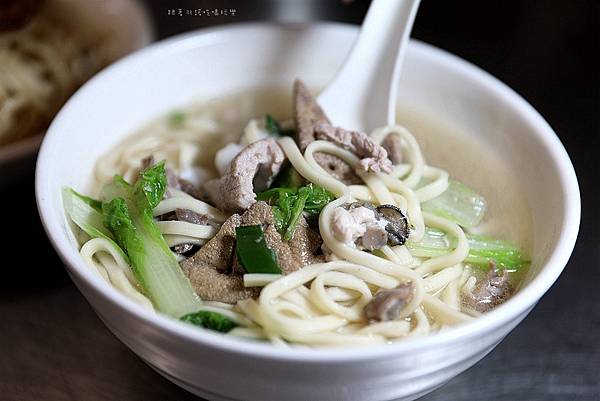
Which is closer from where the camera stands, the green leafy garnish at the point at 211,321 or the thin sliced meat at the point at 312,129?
the green leafy garnish at the point at 211,321

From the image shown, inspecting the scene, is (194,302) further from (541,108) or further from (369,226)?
(541,108)

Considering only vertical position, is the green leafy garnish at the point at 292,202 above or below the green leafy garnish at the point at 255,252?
above

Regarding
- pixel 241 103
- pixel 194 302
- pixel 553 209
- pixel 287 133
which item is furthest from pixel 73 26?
pixel 553 209

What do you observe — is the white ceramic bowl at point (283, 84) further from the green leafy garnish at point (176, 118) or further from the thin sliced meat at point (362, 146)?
the thin sliced meat at point (362, 146)

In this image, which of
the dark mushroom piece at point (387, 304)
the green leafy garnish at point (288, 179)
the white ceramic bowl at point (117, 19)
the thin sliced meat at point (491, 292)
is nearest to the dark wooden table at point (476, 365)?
the white ceramic bowl at point (117, 19)

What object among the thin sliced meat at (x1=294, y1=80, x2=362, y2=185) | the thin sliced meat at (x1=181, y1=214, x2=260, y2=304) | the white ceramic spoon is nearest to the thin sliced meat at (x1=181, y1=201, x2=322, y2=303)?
the thin sliced meat at (x1=181, y1=214, x2=260, y2=304)

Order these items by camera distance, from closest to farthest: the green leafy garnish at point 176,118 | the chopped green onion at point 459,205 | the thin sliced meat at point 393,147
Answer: the chopped green onion at point 459,205
the thin sliced meat at point 393,147
the green leafy garnish at point 176,118

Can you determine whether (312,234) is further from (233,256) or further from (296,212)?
(233,256)
